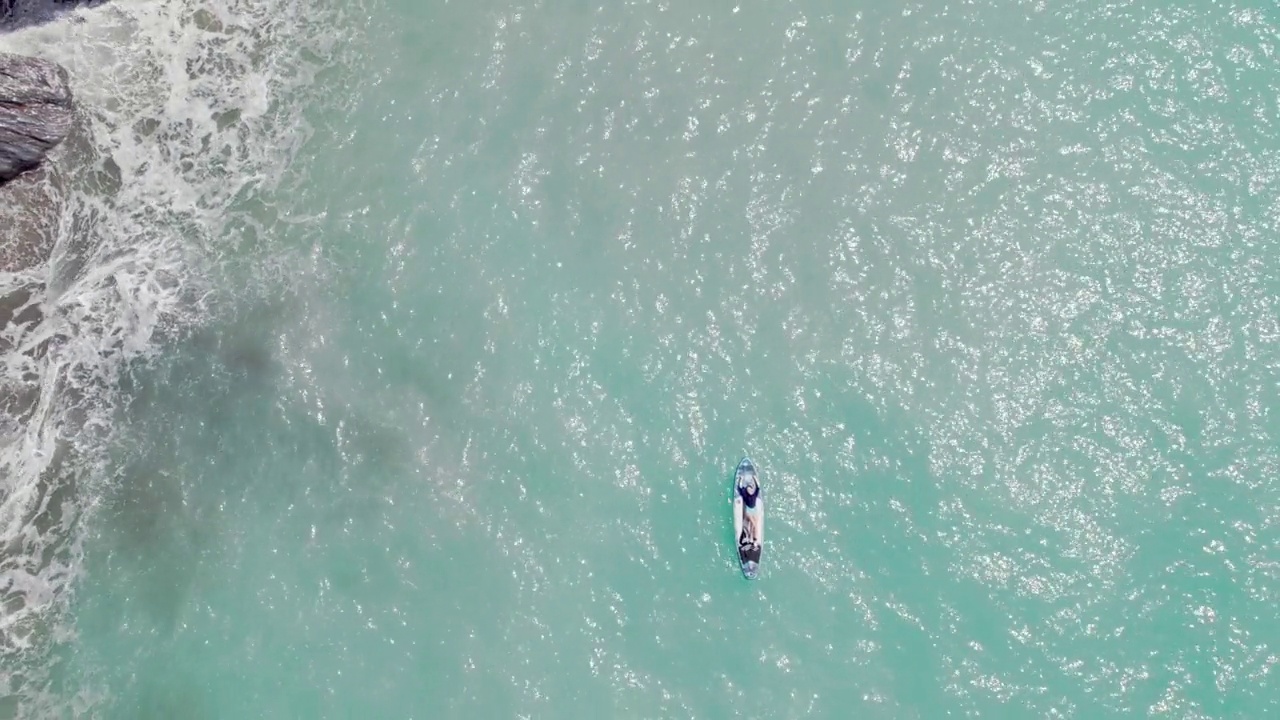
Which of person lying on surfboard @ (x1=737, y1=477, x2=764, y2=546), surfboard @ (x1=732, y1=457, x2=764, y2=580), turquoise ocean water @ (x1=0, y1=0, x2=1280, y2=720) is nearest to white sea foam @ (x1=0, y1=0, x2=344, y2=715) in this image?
turquoise ocean water @ (x1=0, y1=0, x2=1280, y2=720)

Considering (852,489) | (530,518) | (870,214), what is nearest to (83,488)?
(530,518)

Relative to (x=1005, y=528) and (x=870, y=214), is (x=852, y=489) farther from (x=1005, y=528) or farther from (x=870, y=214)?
(x=870, y=214)

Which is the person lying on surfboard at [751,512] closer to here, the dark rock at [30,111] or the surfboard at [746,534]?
the surfboard at [746,534]

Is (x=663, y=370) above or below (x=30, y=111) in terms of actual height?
below

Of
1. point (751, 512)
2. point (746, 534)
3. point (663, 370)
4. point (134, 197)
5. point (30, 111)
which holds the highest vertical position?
point (30, 111)

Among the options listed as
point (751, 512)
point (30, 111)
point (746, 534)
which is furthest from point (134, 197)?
point (746, 534)

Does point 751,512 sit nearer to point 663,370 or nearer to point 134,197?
point 663,370
